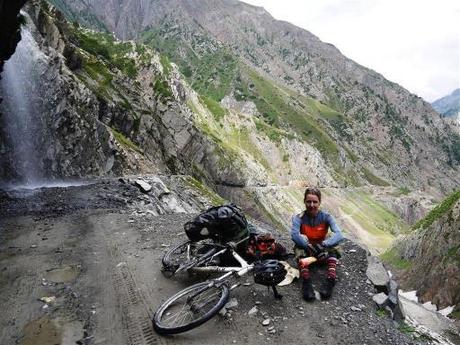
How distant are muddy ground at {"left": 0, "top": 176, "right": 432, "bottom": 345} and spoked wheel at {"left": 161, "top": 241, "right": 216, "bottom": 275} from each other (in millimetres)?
334

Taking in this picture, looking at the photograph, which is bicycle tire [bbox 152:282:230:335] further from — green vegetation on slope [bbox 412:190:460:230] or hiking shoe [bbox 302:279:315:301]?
green vegetation on slope [bbox 412:190:460:230]

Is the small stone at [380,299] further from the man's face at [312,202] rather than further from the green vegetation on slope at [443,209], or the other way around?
the green vegetation on slope at [443,209]

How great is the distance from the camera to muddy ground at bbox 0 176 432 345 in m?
8.40

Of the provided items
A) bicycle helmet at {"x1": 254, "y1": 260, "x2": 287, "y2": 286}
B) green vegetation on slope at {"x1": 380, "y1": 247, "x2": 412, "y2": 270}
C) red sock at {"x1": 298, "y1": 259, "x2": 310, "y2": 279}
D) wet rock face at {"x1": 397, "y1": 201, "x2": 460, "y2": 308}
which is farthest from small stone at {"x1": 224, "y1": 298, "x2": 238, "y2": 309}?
green vegetation on slope at {"x1": 380, "y1": 247, "x2": 412, "y2": 270}

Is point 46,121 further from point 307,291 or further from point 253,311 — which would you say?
point 307,291

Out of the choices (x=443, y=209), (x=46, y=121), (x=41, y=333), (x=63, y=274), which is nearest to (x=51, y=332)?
(x=41, y=333)

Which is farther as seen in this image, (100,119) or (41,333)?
(100,119)

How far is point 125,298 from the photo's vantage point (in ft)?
33.6

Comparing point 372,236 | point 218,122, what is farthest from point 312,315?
point 218,122

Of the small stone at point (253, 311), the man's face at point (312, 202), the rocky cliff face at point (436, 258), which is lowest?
the rocky cliff face at point (436, 258)

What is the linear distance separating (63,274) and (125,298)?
9.33 feet

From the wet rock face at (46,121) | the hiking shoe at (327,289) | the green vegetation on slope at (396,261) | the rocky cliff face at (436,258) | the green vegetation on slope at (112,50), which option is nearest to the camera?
the hiking shoe at (327,289)

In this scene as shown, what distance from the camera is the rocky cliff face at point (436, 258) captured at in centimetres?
2609

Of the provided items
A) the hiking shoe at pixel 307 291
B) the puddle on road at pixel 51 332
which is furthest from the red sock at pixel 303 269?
the puddle on road at pixel 51 332
